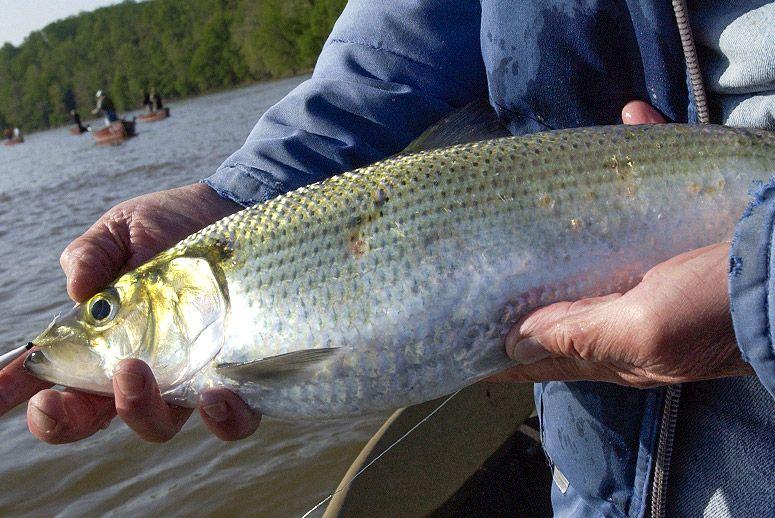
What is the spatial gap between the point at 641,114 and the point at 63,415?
2.18 metres

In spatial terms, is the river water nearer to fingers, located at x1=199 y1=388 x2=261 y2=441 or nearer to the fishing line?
the fishing line

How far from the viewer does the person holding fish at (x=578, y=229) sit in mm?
1667

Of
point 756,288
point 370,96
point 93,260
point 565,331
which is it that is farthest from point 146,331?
point 756,288

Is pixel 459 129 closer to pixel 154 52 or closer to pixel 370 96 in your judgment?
pixel 370 96

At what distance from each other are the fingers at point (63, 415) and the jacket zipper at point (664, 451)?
1.91 metres

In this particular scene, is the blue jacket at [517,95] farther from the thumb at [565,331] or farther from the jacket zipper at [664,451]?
the thumb at [565,331]

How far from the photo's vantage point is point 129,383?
2090 mm

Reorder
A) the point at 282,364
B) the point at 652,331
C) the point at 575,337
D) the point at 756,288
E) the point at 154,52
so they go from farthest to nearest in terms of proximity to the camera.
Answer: the point at 154,52 → the point at 282,364 → the point at 575,337 → the point at 652,331 → the point at 756,288

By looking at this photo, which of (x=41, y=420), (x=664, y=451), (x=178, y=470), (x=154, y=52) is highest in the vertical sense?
(x=154, y=52)

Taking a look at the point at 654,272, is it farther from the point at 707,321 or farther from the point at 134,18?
the point at 134,18

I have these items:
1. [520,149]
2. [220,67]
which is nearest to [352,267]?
[520,149]

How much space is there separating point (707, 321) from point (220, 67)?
90.0 m

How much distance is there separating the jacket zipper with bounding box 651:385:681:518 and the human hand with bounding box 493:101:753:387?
0.21 metres

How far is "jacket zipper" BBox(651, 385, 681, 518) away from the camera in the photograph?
200 cm
